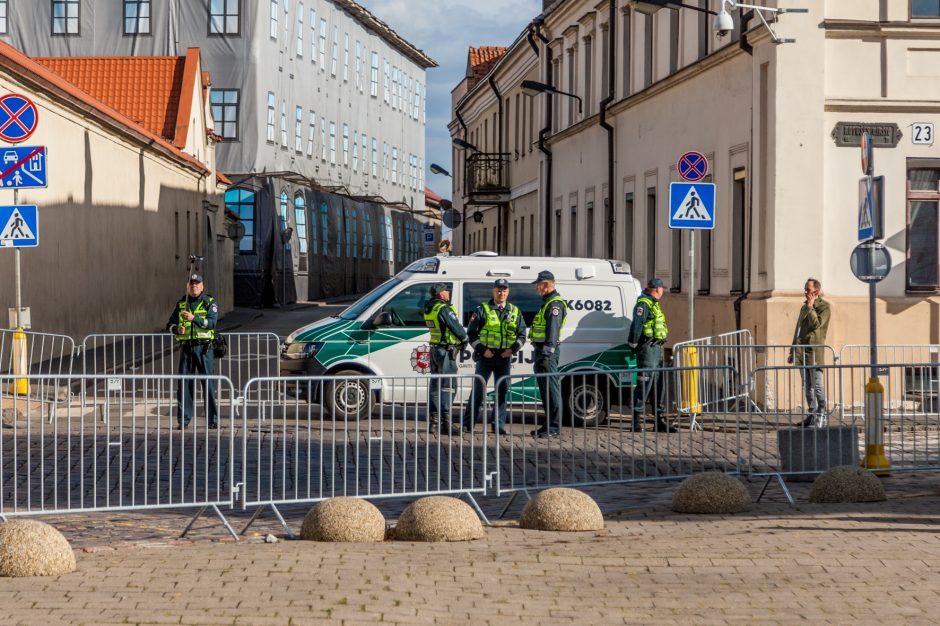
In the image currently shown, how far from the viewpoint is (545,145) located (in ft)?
136

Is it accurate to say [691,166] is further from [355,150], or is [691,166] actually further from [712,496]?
[355,150]

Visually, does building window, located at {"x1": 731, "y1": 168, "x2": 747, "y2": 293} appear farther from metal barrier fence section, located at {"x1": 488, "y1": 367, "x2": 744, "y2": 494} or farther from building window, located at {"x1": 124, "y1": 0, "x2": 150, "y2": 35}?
building window, located at {"x1": 124, "y1": 0, "x2": 150, "y2": 35}

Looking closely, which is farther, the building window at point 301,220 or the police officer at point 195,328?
the building window at point 301,220

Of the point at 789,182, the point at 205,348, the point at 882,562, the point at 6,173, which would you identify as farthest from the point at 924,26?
the point at 882,562

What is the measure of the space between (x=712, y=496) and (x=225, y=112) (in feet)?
167

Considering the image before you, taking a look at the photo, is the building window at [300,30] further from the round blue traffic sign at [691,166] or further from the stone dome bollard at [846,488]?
the stone dome bollard at [846,488]

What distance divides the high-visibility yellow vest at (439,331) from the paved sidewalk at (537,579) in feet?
22.1

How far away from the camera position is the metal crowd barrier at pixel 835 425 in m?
12.0

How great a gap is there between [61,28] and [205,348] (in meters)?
45.6

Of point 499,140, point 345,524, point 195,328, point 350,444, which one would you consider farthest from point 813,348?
point 499,140

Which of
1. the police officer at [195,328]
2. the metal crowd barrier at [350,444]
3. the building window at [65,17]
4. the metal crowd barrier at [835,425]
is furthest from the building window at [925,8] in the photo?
the building window at [65,17]

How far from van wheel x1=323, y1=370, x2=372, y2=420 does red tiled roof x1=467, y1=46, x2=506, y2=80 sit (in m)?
55.3

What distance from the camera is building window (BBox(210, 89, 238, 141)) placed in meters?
59.6

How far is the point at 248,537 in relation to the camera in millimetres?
10023
